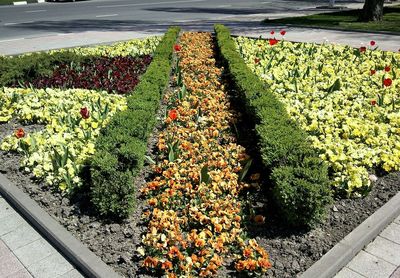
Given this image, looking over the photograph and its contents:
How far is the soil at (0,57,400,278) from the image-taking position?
11.6 feet

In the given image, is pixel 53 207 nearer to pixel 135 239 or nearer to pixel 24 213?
pixel 24 213

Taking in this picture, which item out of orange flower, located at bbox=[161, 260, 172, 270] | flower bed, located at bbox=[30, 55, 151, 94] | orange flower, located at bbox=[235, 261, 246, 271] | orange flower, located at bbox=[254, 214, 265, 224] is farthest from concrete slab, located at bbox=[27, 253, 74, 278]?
flower bed, located at bbox=[30, 55, 151, 94]

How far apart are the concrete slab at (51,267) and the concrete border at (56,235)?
61 mm

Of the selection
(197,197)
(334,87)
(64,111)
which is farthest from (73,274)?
(334,87)

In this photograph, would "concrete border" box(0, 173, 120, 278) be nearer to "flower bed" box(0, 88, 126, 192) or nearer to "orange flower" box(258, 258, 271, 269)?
"flower bed" box(0, 88, 126, 192)

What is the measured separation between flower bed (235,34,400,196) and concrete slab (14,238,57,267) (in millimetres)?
2991

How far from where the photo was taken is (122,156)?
4.38 meters

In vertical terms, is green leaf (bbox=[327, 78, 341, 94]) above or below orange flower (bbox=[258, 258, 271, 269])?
above

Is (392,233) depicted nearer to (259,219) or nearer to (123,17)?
(259,219)

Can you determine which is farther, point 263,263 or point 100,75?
point 100,75

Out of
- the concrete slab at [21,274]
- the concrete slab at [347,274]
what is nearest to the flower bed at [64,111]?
the concrete slab at [21,274]

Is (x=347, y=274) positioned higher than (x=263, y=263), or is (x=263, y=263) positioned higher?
(x=263, y=263)

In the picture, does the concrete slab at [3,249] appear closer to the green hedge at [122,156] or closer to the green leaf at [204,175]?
the green hedge at [122,156]

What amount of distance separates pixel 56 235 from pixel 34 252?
0.24 metres
